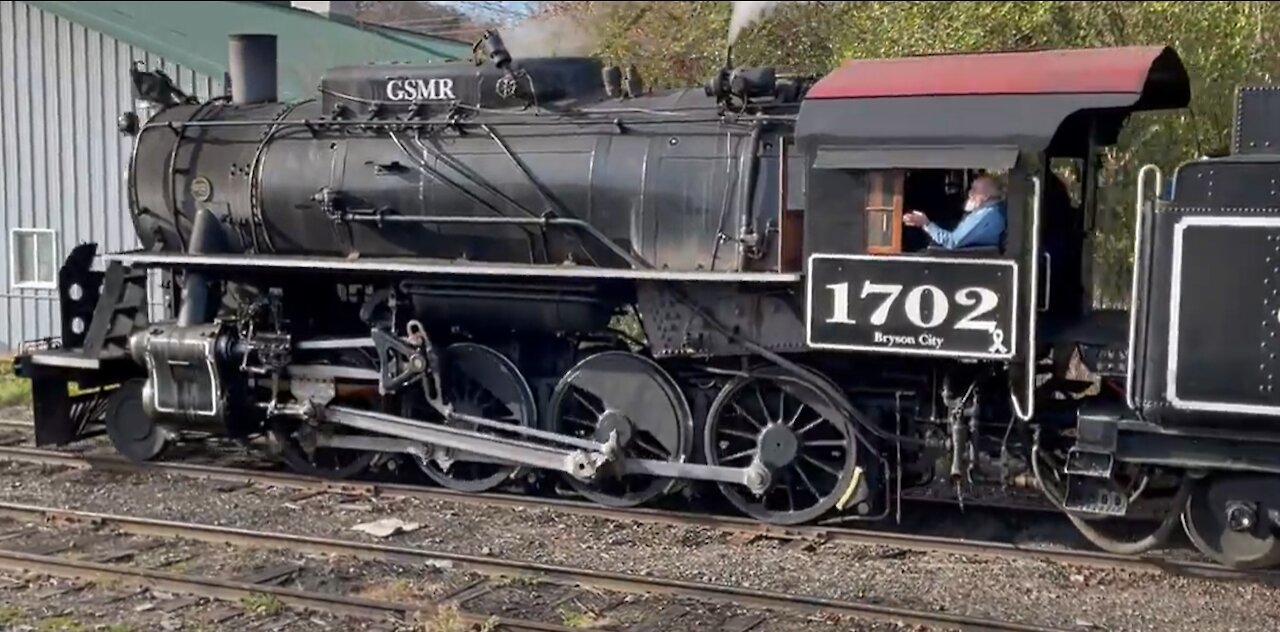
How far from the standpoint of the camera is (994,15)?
52.7ft

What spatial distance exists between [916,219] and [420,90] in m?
4.14

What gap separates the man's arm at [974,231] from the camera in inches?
340

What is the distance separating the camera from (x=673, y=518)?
32.7 feet

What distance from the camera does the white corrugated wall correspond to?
715 inches

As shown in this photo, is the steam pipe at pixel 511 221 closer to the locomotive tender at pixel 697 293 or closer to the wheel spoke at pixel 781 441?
the locomotive tender at pixel 697 293

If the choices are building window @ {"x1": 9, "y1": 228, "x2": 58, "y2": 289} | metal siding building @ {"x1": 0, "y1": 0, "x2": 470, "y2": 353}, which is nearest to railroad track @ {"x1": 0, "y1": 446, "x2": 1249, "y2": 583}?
metal siding building @ {"x1": 0, "y1": 0, "x2": 470, "y2": 353}

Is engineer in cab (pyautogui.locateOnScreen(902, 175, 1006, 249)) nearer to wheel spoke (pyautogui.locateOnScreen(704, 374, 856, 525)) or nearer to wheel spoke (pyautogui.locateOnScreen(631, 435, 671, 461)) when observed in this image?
wheel spoke (pyautogui.locateOnScreen(704, 374, 856, 525))

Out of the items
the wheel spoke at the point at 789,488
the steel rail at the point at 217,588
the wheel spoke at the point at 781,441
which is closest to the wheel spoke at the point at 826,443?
the wheel spoke at the point at 781,441

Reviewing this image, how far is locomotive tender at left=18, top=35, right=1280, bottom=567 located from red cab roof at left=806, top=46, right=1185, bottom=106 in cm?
2

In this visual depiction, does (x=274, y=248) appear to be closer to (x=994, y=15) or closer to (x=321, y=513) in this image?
(x=321, y=513)

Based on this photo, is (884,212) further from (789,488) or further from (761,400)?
(789,488)

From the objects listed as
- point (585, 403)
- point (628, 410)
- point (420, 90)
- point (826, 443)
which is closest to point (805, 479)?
point (826, 443)

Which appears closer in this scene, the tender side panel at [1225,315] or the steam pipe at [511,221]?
the tender side panel at [1225,315]

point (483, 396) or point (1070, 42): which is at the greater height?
point (1070, 42)
